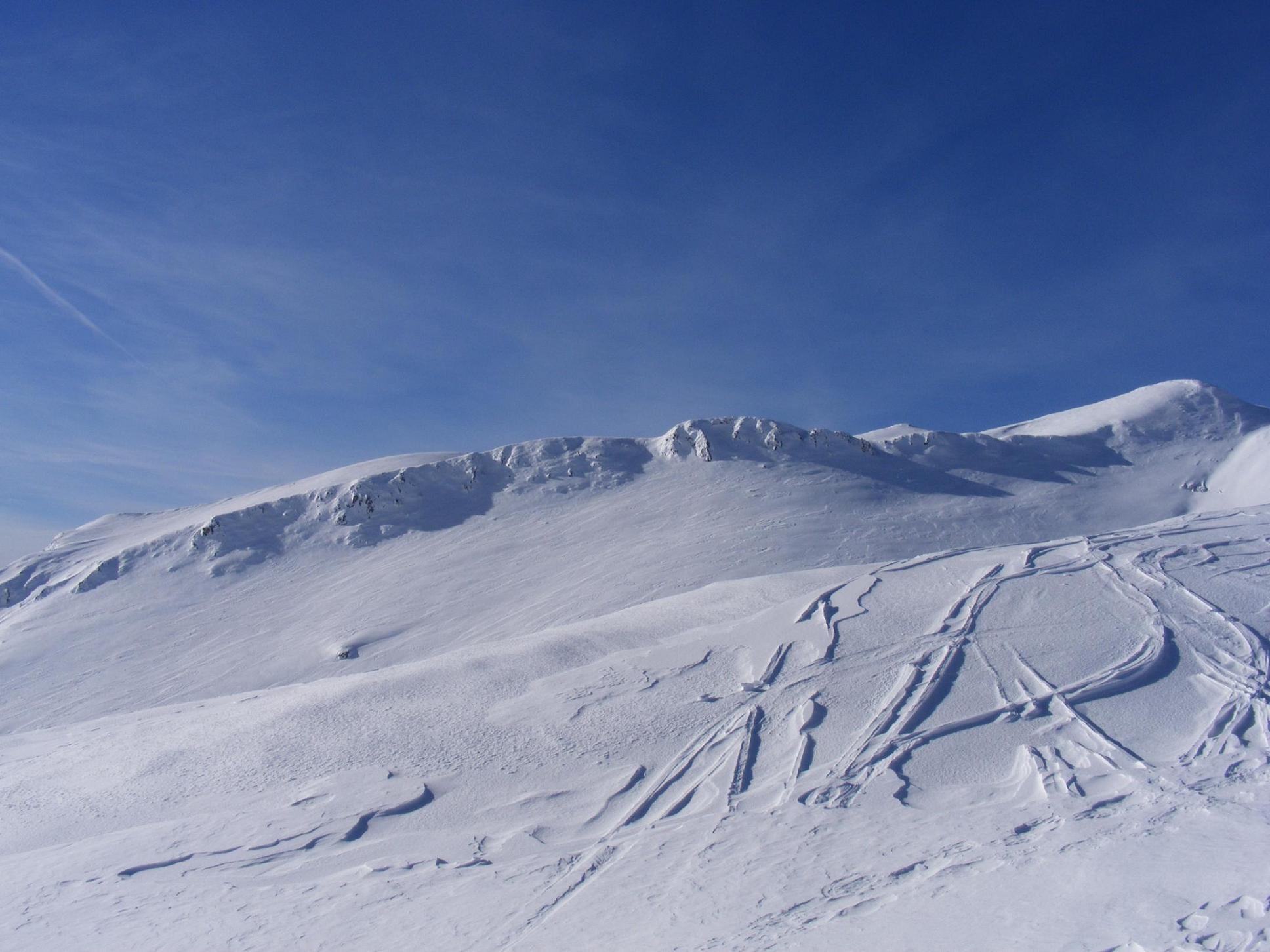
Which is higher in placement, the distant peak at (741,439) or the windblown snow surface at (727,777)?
the distant peak at (741,439)

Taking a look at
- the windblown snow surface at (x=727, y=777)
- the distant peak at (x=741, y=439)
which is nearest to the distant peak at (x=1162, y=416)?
the distant peak at (x=741, y=439)

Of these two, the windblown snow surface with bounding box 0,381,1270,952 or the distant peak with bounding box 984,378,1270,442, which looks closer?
the windblown snow surface with bounding box 0,381,1270,952

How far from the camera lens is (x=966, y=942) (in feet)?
18.7

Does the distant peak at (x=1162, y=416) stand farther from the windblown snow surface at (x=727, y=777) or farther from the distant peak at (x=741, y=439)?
Result: the windblown snow surface at (x=727, y=777)

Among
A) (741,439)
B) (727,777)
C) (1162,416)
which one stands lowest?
(727,777)

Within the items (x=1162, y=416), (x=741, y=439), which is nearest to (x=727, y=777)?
(x=741, y=439)

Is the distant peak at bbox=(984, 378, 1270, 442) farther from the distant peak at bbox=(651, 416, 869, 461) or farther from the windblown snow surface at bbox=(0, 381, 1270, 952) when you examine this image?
the windblown snow surface at bbox=(0, 381, 1270, 952)

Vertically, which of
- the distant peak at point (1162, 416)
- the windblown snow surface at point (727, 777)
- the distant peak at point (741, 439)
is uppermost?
the distant peak at point (741, 439)

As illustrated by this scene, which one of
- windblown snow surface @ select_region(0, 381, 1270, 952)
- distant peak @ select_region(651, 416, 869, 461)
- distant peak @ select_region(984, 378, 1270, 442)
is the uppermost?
distant peak @ select_region(651, 416, 869, 461)

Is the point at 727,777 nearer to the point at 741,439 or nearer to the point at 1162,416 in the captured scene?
the point at 741,439

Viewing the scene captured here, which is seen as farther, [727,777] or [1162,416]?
[1162,416]

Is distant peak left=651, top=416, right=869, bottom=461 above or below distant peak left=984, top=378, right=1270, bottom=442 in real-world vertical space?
above

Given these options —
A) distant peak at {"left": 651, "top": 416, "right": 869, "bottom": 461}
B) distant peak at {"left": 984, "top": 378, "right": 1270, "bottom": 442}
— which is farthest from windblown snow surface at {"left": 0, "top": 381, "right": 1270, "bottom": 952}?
distant peak at {"left": 984, "top": 378, "right": 1270, "bottom": 442}

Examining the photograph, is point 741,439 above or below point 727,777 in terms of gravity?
above
